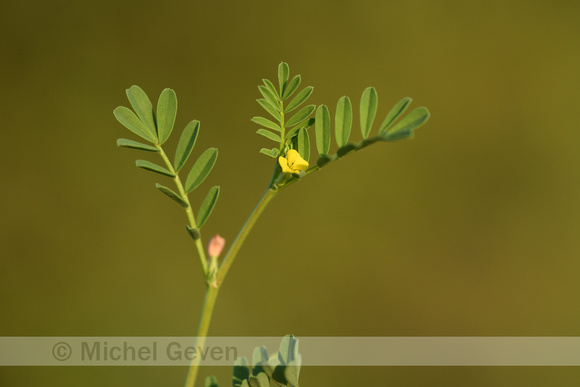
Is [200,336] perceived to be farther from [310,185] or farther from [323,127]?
[310,185]

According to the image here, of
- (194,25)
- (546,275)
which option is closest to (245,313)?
(194,25)

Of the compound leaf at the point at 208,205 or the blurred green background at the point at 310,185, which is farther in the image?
the blurred green background at the point at 310,185

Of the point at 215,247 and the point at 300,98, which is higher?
the point at 300,98

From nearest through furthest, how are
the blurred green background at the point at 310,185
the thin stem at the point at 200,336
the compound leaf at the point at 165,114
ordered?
the thin stem at the point at 200,336 → the compound leaf at the point at 165,114 → the blurred green background at the point at 310,185

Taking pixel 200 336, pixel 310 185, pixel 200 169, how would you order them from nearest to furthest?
pixel 200 336, pixel 200 169, pixel 310 185

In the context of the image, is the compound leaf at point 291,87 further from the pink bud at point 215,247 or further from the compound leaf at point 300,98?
the pink bud at point 215,247

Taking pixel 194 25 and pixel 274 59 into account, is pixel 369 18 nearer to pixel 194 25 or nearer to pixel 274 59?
pixel 274 59

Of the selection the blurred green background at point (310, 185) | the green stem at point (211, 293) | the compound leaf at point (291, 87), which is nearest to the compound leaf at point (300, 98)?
the compound leaf at point (291, 87)

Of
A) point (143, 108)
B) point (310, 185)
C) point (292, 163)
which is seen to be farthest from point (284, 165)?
point (310, 185)
